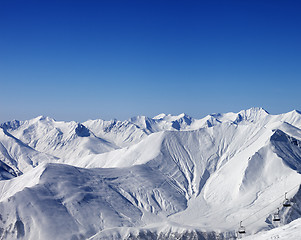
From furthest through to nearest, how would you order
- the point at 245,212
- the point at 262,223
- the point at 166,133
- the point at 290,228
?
1. the point at 166,133
2. the point at 245,212
3. the point at 262,223
4. the point at 290,228

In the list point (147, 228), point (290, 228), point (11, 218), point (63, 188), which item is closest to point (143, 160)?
point (63, 188)

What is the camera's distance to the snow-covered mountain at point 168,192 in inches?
4256

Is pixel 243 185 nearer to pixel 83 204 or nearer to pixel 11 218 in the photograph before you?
pixel 83 204

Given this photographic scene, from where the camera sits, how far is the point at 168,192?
141000 millimetres

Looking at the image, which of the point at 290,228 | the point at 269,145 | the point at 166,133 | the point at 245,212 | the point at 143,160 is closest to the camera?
the point at 290,228

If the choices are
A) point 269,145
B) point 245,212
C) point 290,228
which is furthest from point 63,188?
point 290,228

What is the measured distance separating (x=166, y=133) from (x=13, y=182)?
72577 millimetres

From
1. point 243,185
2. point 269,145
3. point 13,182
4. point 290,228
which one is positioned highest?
point 290,228

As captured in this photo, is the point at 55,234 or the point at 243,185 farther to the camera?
the point at 243,185

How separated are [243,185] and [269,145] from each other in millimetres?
24178

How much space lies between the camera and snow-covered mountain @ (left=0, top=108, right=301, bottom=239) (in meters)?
108

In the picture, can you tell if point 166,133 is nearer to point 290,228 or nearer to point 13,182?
point 13,182

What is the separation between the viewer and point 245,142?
174625 millimetres

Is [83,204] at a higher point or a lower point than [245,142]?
lower
